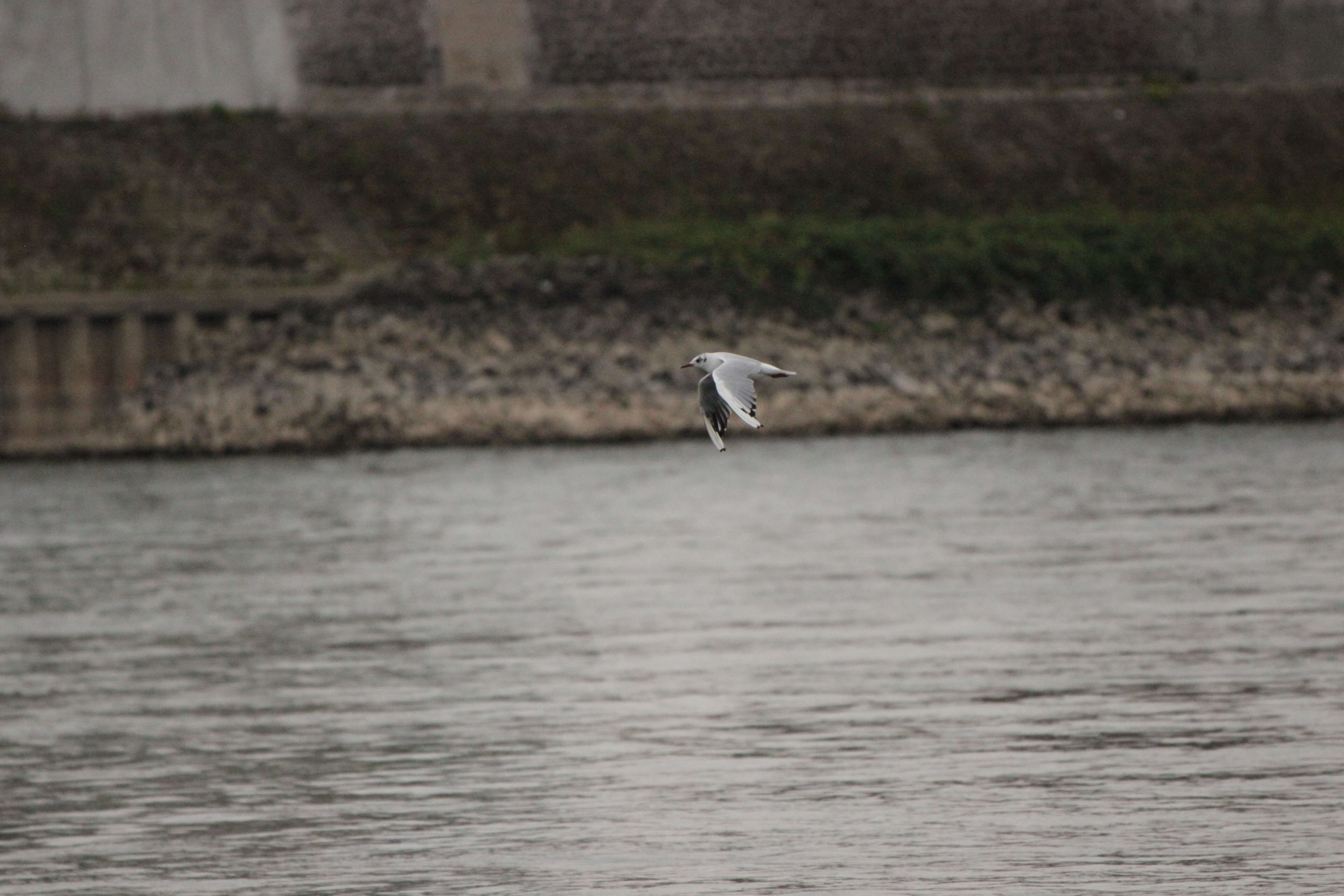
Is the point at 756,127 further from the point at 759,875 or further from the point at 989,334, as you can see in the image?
the point at 759,875

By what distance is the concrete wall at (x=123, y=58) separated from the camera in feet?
148

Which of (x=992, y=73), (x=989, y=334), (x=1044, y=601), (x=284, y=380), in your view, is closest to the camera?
(x=1044, y=601)

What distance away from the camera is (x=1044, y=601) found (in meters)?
18.7

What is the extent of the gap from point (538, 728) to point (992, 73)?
39.2 metres

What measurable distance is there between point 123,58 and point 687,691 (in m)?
33.8

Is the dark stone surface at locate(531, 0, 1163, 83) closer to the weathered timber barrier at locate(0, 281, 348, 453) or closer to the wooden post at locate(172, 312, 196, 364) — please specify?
the wooden post at locate(172, 312, 196, 364)

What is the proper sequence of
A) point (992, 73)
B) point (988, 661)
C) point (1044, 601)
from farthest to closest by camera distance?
point (992, 73) → point (1044, 601) → point (988, 661)

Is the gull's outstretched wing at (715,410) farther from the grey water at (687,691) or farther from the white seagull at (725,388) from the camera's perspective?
the grey water at (687,691)

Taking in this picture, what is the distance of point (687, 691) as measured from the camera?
1502 centimetres

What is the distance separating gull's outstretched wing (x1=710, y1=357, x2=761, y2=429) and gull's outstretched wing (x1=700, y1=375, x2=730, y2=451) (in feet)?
0.15

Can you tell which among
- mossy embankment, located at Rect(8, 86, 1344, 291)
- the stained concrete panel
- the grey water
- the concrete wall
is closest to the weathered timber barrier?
mossy embankment, located at Rect(8, 86, 1344, 291)

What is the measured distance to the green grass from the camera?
41.2 m

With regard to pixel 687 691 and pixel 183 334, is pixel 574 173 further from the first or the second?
pixel 687 691

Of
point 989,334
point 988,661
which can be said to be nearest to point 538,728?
point 988,661
